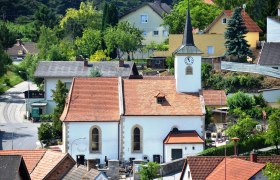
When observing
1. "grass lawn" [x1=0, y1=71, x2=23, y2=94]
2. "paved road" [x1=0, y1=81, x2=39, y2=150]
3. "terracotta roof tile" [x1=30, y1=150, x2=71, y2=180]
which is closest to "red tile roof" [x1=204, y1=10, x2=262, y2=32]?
"paved road" [x1=0, y1=81, x2=39, y2=150]

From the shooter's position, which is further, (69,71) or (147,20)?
(147,20)

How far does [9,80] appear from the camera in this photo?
115438 mm

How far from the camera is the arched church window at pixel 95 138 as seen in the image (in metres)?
77.1

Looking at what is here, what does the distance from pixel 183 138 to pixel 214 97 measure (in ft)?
42.0

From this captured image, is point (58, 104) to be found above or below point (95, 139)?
above

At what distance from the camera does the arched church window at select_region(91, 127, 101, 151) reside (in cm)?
7712

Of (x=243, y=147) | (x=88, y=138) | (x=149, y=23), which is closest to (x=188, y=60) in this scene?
(x=243, y=147)

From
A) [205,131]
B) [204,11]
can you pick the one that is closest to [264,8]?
[204,11]

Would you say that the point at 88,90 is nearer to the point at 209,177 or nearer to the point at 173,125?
the point at 173,125

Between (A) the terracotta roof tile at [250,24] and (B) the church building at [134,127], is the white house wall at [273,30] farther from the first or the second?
(B) the church building at [134,127]

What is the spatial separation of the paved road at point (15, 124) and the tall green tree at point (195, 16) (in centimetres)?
1546

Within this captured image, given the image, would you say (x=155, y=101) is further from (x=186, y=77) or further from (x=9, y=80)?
(x=9, y=80)

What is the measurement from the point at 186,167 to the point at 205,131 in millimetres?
16558

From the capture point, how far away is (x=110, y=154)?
77062mm
